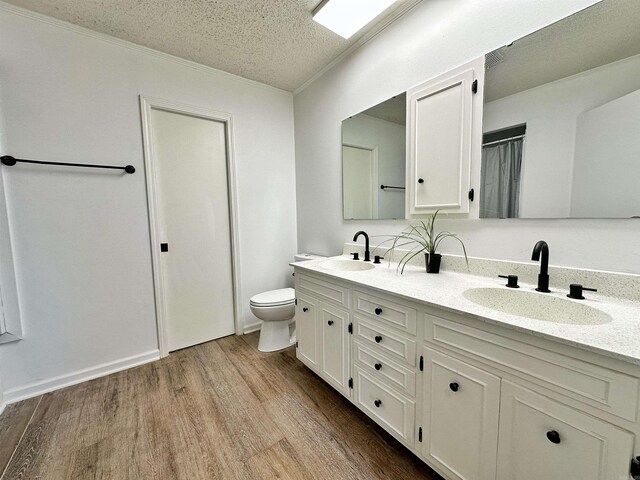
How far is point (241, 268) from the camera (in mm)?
2512

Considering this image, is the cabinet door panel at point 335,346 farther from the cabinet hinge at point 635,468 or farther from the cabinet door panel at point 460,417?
the cabinet hinge at point 635,468

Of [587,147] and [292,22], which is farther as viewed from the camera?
[292,22]

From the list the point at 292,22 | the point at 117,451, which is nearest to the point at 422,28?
the point at 292,22

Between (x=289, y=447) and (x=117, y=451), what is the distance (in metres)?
0.87

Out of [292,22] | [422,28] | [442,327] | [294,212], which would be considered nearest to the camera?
[442,327]

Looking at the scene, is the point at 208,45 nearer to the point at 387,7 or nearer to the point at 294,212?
→ the point at 387,7

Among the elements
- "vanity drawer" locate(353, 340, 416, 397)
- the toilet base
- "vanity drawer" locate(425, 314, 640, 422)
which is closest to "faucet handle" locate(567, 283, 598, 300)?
"vanity drawer" locate(425, 314, 640, 422)

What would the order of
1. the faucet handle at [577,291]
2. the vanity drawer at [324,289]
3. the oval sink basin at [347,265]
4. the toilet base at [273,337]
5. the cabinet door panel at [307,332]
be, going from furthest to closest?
1. the toilet base at [273,337]
2. the oval sink basin at [347,265]
3. the cabinet door panel at [307,332]
4. the vanity drawer at [324,289]
5. the faucet handle at [577,291]

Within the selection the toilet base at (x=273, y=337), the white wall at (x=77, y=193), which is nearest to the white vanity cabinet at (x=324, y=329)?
the toilet base at (x=273, y=337)

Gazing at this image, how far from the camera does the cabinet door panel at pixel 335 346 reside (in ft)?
4.77

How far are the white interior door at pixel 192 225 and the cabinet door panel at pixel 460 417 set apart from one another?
1.98m

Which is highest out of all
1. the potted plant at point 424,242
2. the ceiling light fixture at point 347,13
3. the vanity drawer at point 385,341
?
the ceiling light fixture at point 347,13

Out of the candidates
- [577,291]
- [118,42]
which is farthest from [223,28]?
[577,291]

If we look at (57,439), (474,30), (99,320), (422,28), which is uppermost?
(422,28)
